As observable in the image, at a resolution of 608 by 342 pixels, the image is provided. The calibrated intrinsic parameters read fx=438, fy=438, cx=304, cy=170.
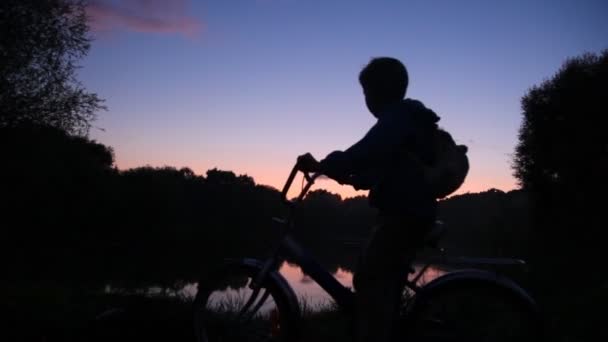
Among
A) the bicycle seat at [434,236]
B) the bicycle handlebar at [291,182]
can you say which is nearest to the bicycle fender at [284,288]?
the bicycle handlebar at [291,182]

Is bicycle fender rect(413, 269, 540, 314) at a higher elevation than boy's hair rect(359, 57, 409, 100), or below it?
below

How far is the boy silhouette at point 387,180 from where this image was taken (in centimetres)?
245

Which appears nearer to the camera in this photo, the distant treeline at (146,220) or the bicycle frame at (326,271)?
the bicycle frame at (326,271)

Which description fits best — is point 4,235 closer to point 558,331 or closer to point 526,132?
point 558,331

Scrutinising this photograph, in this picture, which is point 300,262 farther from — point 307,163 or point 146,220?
point 146,220

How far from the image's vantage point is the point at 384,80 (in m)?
2.68

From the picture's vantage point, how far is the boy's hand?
2717mm

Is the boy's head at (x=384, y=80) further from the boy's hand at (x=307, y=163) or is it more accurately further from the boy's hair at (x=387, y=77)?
the boy's hand at (x=307, y=163)

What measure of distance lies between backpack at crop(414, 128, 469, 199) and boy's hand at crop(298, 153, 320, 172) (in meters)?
0.65

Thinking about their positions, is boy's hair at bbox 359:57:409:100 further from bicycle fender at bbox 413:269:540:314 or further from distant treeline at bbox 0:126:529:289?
distant treeline at bbox 0:126:529:289

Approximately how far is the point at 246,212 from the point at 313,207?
468 inches

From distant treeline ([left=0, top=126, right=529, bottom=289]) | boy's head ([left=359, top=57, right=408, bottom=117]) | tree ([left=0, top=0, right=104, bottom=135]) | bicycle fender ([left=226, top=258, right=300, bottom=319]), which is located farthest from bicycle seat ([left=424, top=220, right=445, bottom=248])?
tree ([left=0, top=0, right=104, bottom=135])

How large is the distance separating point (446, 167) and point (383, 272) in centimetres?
73

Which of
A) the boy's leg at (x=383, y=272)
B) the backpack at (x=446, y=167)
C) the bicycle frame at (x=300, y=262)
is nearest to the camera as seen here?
the backpack at (x=446, y=167)
